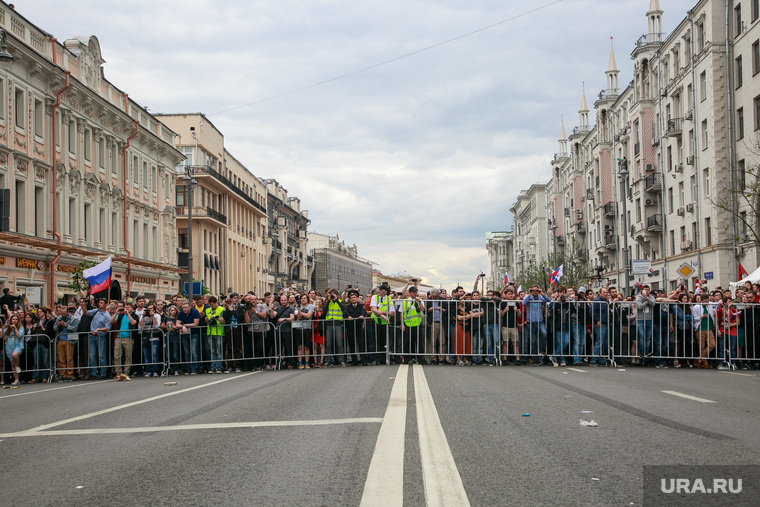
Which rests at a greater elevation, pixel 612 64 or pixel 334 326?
pixel 612 64

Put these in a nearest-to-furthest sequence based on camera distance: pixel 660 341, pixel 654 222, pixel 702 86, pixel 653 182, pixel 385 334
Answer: pixel 660 341, pixel 385 334, pixel 702 86, pixel 654 222, pixel 653 182

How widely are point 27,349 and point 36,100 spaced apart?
1689 centimetres

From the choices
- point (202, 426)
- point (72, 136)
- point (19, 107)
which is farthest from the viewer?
point (72, 136)

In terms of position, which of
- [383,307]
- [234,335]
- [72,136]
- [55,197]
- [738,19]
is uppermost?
[738,19]

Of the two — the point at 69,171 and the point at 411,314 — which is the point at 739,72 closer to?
the point at 411,314

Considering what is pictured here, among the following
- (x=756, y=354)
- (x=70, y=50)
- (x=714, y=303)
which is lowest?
(x=756, y=354)

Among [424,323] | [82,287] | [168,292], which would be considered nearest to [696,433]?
[424,323]

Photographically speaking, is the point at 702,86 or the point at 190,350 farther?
the point at 702,86

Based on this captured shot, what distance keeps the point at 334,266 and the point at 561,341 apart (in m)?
120

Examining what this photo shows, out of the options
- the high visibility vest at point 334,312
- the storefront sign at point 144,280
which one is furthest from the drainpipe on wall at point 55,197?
the high visibility vest at point 334,312

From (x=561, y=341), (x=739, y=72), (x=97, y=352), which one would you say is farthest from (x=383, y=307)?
(x=739, y=72)

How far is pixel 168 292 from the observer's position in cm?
5006

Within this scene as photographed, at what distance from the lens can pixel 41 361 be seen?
59.7ft

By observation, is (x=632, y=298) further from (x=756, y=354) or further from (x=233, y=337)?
(x=233, y=337)
